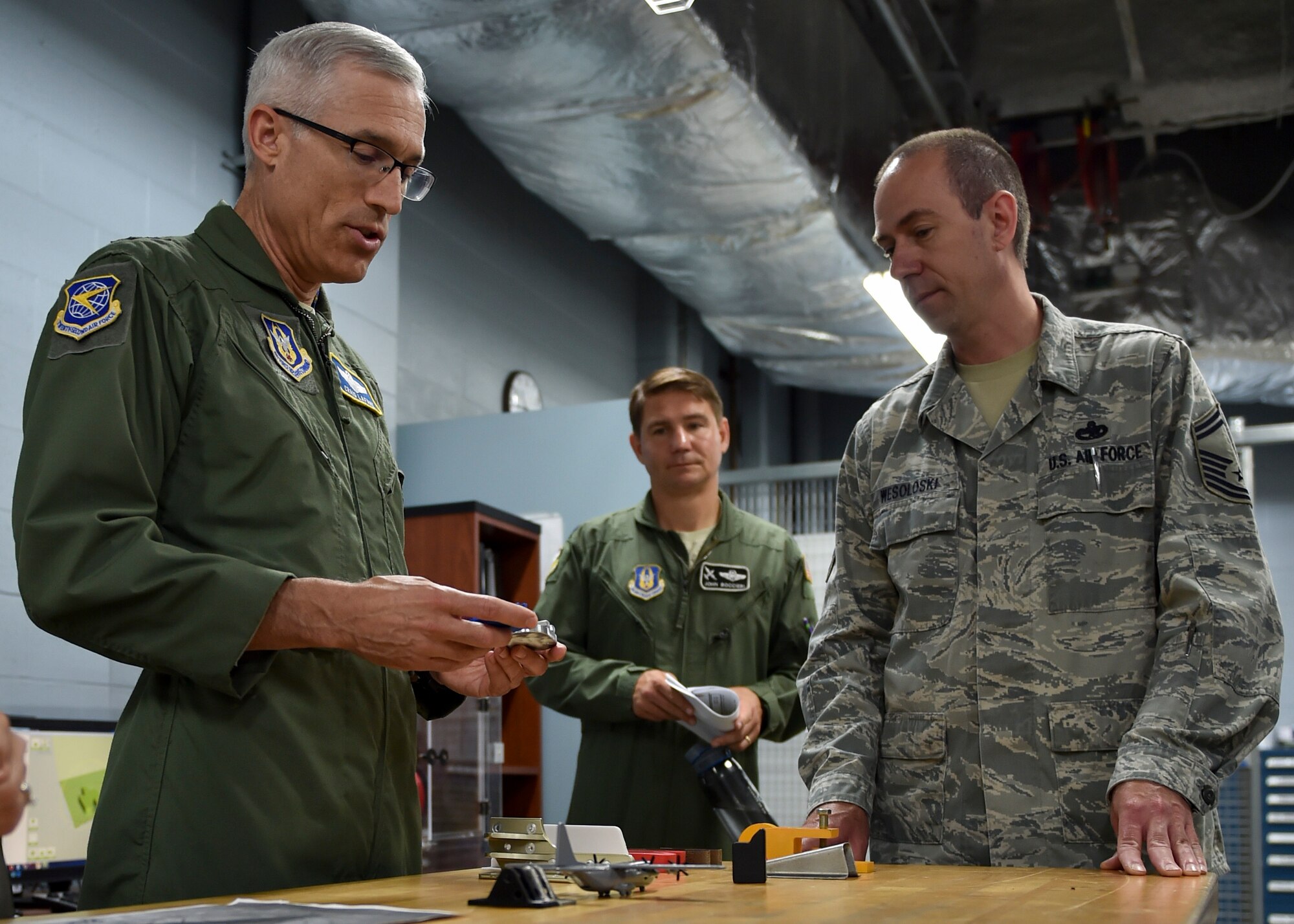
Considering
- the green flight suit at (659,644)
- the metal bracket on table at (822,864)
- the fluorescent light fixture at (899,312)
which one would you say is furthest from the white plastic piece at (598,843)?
the fluorescent light fixture at (899,312)

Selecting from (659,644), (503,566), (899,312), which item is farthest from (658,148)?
(659,644)

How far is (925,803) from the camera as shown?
Result: 6.01 feet

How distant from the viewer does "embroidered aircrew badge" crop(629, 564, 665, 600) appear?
312cm

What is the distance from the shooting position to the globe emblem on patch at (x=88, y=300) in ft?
4.24

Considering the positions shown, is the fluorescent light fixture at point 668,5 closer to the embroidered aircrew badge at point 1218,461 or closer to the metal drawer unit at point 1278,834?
the embroidered aircrew badge at point 1218,461

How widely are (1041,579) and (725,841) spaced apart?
1461 mm

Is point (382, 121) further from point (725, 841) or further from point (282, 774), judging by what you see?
point (725, 841)

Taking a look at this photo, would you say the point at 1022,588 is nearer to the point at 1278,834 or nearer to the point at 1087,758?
the point at 1087,758

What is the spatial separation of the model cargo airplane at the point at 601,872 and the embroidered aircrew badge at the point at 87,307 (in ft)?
2.26

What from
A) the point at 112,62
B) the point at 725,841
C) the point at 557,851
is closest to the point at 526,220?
the point at 112,62

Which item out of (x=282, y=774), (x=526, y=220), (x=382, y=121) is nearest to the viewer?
(x=282, y=774)

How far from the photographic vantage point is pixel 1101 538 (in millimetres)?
1774

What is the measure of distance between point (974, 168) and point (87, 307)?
134 cm

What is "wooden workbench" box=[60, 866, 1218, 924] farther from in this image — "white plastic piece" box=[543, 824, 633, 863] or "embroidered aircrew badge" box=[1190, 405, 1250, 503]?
"embroidered aircrew badge" box=[1190, 405, 1250, 503]
